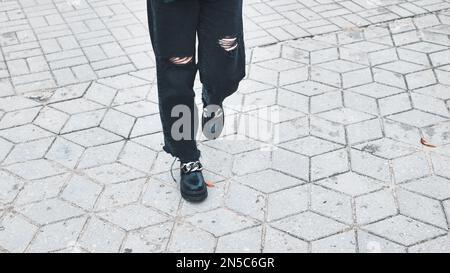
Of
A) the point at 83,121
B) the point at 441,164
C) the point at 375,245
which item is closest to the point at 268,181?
the point at 375,245

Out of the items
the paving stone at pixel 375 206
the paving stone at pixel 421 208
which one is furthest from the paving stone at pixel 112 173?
the paving stone at pixel 421 208

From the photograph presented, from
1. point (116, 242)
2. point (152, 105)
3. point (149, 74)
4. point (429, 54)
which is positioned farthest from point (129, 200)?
point (429, 54)

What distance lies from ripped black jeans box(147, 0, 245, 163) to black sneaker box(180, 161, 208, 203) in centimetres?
5

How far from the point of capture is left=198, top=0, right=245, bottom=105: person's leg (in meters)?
2.40

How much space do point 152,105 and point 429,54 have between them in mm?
2543

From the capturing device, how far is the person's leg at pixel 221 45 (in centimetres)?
240

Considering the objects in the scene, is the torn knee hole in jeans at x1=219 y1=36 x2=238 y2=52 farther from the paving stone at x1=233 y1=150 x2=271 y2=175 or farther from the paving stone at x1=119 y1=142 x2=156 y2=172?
the paving stone at x1=119 y1=142 x2=156 y2=172

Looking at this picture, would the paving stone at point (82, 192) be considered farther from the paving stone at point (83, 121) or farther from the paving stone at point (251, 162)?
the paving stone at point (251, 162)

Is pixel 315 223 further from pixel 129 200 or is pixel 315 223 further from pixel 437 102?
pixel 437 102

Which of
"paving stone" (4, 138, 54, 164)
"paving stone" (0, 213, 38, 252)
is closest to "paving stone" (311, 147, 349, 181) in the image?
"paving stone" (0, 213, 38, 252)

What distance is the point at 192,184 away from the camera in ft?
9.11

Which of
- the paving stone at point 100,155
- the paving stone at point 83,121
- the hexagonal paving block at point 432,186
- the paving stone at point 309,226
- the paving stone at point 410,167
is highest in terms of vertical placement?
the hexagonal paving block at point 432,186

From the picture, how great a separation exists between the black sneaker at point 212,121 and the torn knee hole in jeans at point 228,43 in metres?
0.57

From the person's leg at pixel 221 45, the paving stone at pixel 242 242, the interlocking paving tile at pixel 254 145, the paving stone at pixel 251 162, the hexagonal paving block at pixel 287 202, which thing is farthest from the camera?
the paving stone at pixel 251 162
